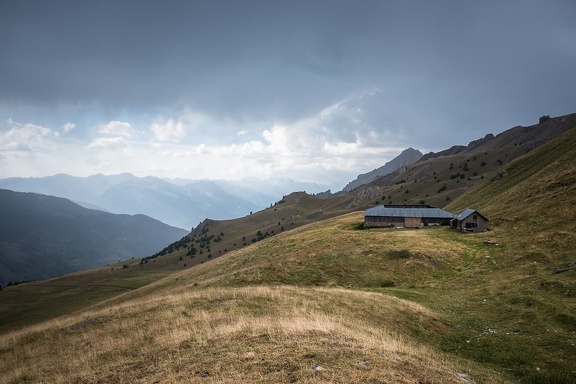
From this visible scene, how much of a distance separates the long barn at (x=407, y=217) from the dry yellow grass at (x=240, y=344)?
59.8 m

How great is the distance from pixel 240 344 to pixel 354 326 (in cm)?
712

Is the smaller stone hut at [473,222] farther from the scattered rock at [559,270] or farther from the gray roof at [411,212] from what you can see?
the scattered rock at [559,270]

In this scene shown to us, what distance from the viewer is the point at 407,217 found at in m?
81.8

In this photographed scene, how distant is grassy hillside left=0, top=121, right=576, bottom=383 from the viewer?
12.0 metres

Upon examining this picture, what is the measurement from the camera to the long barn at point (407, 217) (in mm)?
79688

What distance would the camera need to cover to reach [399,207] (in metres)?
88.0

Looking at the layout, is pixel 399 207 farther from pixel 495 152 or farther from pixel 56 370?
pixel 495 152

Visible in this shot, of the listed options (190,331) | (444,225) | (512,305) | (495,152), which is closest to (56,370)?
(190,331)

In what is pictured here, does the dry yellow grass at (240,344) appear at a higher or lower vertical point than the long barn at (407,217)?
lower

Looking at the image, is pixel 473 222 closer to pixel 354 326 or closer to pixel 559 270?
pixel 559 270

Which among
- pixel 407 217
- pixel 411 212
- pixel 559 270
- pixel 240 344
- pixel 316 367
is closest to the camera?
pixel 316 367

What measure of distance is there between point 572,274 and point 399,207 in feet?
191

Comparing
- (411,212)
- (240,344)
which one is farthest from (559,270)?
(411,212)

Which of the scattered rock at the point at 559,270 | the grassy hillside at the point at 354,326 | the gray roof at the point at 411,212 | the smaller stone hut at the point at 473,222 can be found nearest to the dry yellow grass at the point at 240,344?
the grassy hillside at the point at 354,326
